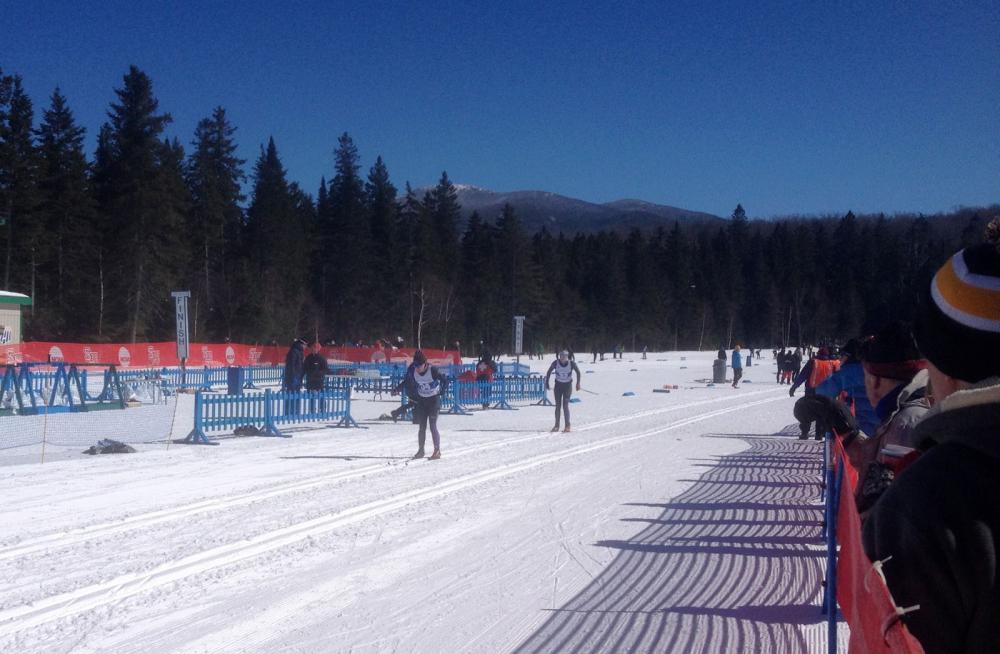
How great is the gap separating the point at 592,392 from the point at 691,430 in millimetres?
13041

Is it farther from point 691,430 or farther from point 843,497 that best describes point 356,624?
point 691,430

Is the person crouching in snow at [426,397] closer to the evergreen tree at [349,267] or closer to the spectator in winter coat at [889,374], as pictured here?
the spectator in winter coat at [889,374]

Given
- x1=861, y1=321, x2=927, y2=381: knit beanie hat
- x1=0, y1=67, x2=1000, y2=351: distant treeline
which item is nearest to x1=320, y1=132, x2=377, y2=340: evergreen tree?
x1=0, y1=67, x2=1000, y2=351: distant treeline

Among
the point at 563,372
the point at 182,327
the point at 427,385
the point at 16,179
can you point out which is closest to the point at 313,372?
the point at 182,327

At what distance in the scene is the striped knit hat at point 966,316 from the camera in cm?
149

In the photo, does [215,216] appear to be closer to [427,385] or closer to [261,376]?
[261,376]

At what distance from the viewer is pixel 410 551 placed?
24.7 ft

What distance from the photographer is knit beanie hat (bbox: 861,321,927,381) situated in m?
5.02

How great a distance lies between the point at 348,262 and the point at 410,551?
6686 centimetres

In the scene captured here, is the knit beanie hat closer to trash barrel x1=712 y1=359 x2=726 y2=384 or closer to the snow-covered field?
the snow-covered field

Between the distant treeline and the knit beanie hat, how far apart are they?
3581 mm

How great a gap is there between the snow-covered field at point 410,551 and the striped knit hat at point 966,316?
409 centimetres

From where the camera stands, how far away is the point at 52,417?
19.0 m

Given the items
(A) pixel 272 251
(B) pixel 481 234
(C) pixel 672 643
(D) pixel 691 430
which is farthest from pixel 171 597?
(B) pixel 481 234
